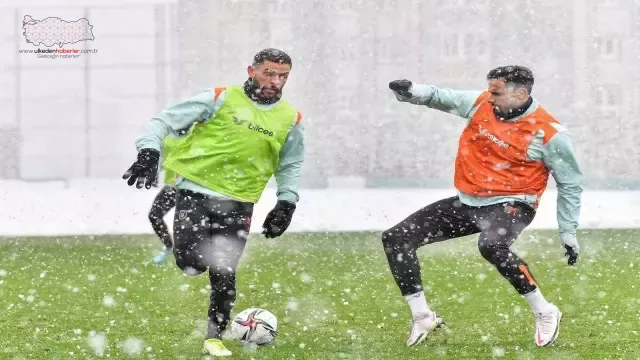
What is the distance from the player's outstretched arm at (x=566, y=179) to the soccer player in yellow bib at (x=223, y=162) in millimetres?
1340

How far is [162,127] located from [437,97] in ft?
4.88

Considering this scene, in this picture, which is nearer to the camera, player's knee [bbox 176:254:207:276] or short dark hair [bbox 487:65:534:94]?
player's knee [bbox 176:254:207:276]

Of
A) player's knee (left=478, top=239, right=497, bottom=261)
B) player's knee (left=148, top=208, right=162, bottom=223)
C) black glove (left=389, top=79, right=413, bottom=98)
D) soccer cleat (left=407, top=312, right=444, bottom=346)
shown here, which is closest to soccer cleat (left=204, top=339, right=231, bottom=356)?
soccer cleat (left=407, top=312, right=444, bottom=346)

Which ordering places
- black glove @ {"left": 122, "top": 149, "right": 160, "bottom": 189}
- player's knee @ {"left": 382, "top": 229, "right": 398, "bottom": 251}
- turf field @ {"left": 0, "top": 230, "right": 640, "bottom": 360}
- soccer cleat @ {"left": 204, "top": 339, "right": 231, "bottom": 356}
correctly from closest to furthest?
black glove @ {"left": 122, "top": 149, "right": 160, "bottom": 189}, soccer cleat @ {"left": 204, "top": 339, "right": 231, "bottom": 356}, turf field @ {"left": 0, "top": 230, "right": 640, "bottom": 360}, player's knee @ {"left": 382, "top": 229, "right": 398, "bottom": 251}

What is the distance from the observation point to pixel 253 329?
5.45 metres

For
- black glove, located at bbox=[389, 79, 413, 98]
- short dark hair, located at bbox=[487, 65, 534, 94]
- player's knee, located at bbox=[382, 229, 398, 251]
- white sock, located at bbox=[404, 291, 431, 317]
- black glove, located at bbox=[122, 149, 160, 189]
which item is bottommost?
white sock, located at bbox=[404, 291, 431, 317]

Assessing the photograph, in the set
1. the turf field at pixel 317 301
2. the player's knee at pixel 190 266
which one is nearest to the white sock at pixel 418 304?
the turf field at pixel 317 301

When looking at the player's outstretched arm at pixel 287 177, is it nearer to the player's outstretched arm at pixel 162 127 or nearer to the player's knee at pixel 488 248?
the player's outstretched arm at pixel 162 127

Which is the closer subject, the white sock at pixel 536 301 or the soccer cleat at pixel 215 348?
the soccer cleat at pixel 215 348

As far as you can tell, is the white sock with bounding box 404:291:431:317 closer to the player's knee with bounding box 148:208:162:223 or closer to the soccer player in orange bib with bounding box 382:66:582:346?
the soccer player in orange bib with bounding box 382:66:582:346

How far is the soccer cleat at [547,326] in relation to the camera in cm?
546

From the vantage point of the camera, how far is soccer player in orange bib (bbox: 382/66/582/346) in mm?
5465

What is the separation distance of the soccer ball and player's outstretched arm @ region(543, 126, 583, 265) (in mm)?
1635

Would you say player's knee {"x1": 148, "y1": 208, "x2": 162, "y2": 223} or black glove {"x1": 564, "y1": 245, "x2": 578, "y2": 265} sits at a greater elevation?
black glove {"x1": 564, "y1": 245, "x2": 578, "y2": 265}
